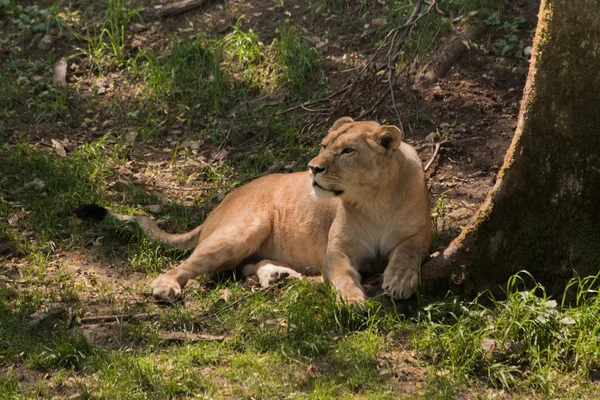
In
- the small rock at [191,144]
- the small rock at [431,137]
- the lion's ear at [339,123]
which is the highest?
the lion's ear at [339,123]

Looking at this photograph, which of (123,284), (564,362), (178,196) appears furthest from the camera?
(178,196)

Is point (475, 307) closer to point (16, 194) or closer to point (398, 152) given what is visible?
point (398, 152)

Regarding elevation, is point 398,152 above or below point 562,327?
above

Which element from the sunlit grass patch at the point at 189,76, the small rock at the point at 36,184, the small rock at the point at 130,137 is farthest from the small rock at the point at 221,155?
the small rock at the point at 36,184

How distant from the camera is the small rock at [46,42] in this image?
10180 mm

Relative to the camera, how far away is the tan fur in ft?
19.3

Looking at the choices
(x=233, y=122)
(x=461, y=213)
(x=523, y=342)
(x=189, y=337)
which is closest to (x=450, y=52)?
(x=233, y=122)

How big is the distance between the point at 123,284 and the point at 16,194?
183 cm

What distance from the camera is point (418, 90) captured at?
28.8 ft

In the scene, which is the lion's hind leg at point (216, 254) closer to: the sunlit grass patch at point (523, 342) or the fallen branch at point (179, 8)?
the sunlit grass patch at point (523, 342)

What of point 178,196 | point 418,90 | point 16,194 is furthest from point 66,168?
point 418,90

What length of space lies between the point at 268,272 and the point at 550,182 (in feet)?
6.86

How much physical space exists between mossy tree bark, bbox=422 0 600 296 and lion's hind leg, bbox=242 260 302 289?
1155 mm

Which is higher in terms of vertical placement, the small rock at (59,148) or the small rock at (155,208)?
the small rock at (59,148)
